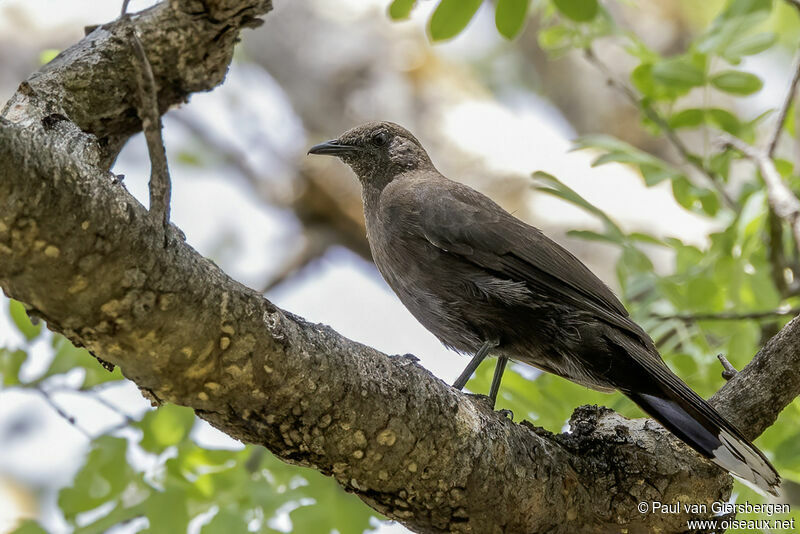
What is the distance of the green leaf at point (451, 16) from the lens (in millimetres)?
3389

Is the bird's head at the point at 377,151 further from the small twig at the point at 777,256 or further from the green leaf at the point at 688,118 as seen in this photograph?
the small twig at the point at 777,256

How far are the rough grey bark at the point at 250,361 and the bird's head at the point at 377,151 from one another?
1368 millimetres

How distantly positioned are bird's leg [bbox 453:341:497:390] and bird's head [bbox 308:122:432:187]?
1.54m

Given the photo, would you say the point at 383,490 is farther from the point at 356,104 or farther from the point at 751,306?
the point at 356,104

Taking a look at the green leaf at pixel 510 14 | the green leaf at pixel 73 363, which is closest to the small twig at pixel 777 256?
the green leaf at pixel 510 14

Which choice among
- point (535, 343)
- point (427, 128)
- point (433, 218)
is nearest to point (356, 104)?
point (427, 128)

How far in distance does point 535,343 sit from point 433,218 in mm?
739

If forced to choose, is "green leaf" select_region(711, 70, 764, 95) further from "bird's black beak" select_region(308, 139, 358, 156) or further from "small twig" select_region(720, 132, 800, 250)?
"bird's black beak" select_region(308, 139, 358, 156)

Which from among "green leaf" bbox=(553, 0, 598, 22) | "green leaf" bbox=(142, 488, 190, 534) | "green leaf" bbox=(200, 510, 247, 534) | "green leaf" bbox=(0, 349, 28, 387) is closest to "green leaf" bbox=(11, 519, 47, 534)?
"green leaf" bbox=(142, 488, 190, 534)

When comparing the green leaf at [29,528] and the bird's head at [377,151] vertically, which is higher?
the bird's head at [377,151]

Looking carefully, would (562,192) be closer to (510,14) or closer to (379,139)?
(510,14)

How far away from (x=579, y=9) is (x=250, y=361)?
2.19 meters

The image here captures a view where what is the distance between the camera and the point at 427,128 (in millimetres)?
7395

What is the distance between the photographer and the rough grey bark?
1921 mm
